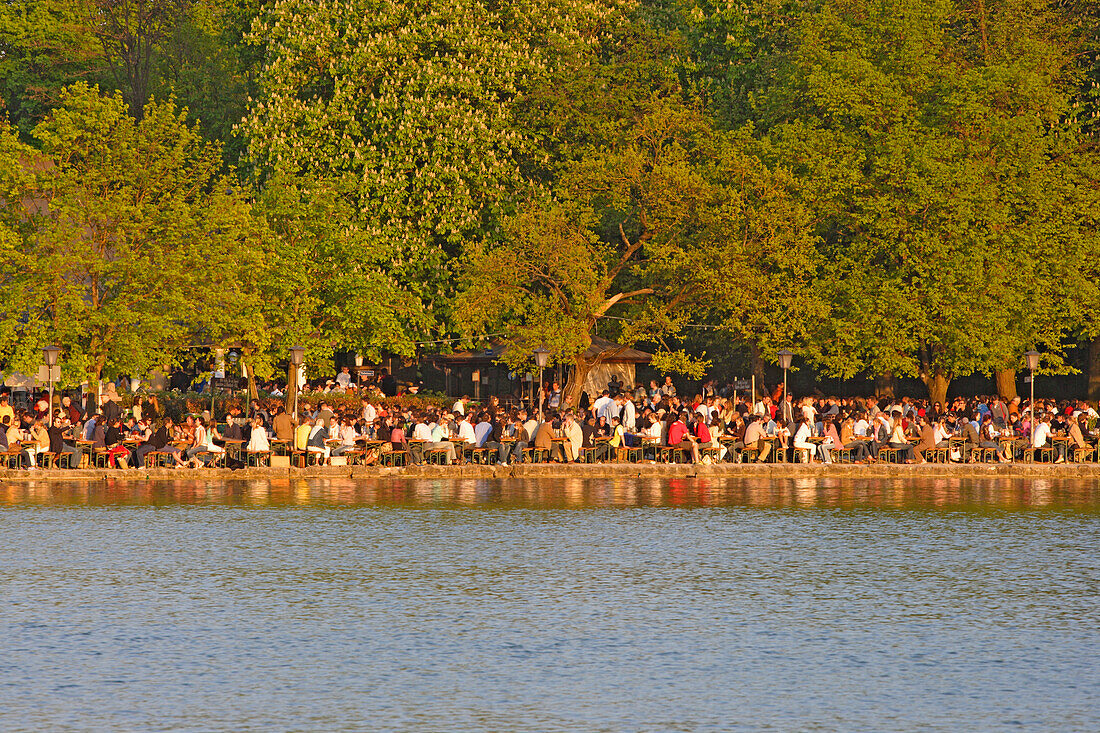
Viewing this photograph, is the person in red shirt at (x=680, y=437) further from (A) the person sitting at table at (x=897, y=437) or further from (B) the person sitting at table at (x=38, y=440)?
(B) the person sitting at table at (x=38, y=440)

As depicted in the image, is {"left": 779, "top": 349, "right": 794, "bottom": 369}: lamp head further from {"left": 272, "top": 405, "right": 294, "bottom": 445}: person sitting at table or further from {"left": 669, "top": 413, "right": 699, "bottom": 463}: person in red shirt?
{"left": 272, "top": 405, "right": 294, "bottom": 445}: person sitting at table

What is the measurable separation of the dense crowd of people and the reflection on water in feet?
5.68

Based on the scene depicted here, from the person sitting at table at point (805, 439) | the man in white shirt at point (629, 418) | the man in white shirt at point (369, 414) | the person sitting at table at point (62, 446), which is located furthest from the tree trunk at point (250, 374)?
the person sitting at table at point (805, 439)

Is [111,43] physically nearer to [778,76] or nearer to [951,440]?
[778,76]

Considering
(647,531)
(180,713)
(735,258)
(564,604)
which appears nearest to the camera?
(180,713)

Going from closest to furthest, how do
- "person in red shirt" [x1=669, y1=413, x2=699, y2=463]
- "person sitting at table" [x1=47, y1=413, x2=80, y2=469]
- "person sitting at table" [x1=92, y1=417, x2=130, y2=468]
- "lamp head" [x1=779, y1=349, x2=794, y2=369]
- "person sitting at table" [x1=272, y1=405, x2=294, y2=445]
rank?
"person sitting at table" [x1=47, y1=413, x2=80, y2=469]
"person sitting at table" [x1=92, y1=417, x2=130, y2=468]
"person sitting at table" [x1=272, y1=405, x2=294, y2=445]
"person in red shirt" [x1=669, y1=413, x2=699, y2=463]
"lamp head" [x1=779, y1=349, x2=794, y2=369]

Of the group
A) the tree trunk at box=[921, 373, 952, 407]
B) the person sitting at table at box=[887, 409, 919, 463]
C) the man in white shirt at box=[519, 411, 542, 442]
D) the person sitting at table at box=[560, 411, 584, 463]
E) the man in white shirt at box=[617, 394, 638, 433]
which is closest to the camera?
the person sitting at table at box=[560, 411, 584, 463]

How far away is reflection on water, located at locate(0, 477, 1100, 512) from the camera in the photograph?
26.5 metres

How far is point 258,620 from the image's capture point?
46.6ft

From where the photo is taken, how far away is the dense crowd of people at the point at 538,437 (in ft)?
108

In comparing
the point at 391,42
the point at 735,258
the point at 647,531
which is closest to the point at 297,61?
the point at 391,42

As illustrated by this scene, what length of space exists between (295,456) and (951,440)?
15682mm

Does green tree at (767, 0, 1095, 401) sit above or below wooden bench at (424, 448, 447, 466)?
above

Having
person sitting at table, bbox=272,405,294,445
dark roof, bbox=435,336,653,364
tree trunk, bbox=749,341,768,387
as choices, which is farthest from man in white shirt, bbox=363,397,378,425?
tree trunk, bbox=749,341,768,387
